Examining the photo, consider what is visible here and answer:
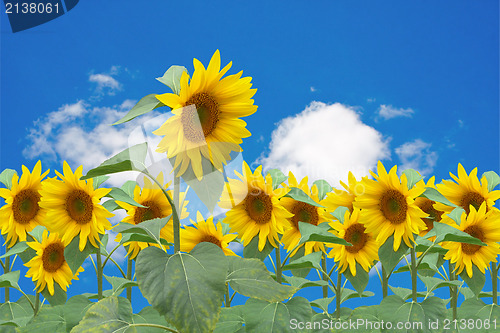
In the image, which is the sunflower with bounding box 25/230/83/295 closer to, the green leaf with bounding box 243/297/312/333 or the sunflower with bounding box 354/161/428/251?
the green leaf with bounding box 243/297/312/333

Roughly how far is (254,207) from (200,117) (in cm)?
111

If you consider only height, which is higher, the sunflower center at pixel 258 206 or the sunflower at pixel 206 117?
the sunflower center at pixel 258 206

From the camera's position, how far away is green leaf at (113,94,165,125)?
165 centimetres

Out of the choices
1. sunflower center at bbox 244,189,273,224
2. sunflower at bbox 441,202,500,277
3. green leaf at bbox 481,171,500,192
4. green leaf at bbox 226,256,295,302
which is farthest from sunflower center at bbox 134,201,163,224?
green leaf at bbox 481,171,500,192

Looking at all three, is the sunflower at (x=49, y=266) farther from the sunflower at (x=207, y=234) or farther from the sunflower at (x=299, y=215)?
the sunflower at (x=299, y=215)

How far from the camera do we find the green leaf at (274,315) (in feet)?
7.86

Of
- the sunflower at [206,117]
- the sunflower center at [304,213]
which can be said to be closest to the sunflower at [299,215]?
the sunflower center at [304,213]

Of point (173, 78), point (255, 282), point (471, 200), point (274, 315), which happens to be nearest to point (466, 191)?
point (471, 200)

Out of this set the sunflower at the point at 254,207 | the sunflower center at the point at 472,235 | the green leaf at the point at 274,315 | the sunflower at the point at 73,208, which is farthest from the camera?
the sunflower center at the point at 472,235

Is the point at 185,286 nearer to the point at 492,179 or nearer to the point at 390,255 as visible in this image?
the point at 390,255

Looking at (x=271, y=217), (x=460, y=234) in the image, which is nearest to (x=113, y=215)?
(x=271, y=217)

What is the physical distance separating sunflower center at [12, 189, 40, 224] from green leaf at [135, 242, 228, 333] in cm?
182

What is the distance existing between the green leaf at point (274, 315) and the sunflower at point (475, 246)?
1.11 m

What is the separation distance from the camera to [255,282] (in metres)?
1.94
